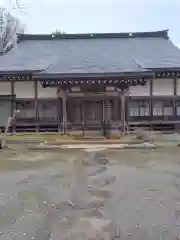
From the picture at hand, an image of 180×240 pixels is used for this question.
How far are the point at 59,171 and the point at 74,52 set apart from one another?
44.8ft

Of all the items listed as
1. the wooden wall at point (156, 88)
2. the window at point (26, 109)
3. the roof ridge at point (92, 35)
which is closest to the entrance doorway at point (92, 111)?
the wooden wall at point (156, 88)

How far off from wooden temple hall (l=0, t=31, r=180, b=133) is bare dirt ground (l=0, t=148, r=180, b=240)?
6.82m

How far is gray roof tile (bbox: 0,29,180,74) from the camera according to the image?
1709 centimetres

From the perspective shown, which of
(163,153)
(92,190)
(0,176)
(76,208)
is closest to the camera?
(76,208)

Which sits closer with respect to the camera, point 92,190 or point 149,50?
point 92,190

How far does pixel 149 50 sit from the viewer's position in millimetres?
20750

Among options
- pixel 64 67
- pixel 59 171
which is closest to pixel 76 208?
pixel 59 171

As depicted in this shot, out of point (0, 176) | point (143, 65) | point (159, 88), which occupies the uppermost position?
point (143, 65)

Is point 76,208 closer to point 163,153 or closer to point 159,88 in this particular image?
point 163,153

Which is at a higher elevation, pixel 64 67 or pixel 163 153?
pixel 64 67

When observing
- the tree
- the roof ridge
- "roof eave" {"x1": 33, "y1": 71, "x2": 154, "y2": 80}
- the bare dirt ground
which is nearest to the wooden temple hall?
"roof eave" {"x1": 33, "y1": 71, "x2": 154, "y2": 80}

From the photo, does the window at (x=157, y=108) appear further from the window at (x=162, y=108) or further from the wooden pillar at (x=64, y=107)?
the wooden pillar at (x=64, y=107)

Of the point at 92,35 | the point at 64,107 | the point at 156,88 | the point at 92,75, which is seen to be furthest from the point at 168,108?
the point at 92,35

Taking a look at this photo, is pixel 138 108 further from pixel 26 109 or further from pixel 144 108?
pixel 26 109
